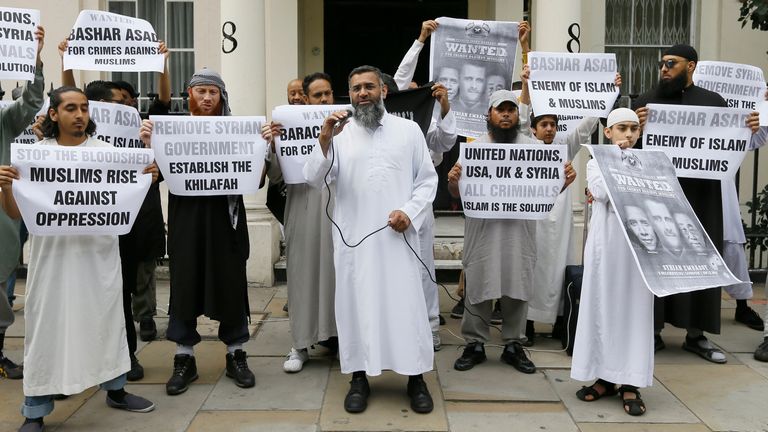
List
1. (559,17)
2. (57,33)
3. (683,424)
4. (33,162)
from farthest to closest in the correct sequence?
(57,33) → (559,17) → (683,424) → (33,162)

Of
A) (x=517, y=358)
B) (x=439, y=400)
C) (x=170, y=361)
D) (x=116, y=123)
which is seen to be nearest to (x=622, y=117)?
(x=517, y=358)

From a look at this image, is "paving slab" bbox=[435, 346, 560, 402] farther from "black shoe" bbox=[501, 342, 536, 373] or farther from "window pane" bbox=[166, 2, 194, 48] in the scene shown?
"window pane" bbox=[166, 2, 194, 48]

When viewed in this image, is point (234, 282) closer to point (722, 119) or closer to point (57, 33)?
point (722, 119)

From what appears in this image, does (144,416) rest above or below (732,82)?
below

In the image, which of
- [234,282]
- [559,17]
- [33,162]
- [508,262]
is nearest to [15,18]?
[33,162]

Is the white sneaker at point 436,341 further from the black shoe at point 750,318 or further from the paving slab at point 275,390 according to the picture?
the black shoe at point 750,318

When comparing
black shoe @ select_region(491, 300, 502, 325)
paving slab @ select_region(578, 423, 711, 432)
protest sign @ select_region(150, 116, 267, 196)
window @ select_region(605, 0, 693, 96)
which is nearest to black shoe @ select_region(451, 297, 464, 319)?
black shoe @ select_region(491, 300, 502, 325)

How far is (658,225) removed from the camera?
456 cm

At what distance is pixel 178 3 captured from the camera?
998cm

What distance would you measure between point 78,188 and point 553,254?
3.71 metres

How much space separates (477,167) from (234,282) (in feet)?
6.29

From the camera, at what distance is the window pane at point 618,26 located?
1015 cm

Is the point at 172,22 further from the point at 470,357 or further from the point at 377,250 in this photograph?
the point at 470,357

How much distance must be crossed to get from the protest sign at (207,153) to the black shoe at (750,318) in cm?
475
